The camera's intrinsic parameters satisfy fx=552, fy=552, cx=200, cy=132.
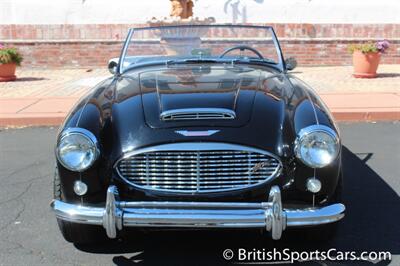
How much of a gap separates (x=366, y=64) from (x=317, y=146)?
8.63 m

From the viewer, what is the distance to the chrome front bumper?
292 cm

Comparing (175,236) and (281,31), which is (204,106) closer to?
(175,236)

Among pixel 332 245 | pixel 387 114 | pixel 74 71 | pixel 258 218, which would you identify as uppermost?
pixel 258 218

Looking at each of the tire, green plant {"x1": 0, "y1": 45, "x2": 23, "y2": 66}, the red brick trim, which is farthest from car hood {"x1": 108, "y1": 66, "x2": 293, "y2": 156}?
the red brick trim

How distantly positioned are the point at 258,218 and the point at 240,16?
610 inches

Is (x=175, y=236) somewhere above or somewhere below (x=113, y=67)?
below

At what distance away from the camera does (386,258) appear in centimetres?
335

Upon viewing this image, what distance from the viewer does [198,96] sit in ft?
11.4

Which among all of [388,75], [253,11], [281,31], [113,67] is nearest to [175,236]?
[113,67]

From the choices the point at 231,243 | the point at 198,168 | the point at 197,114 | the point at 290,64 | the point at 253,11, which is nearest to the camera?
the point at 198,168

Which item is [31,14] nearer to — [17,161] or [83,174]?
[17,161]

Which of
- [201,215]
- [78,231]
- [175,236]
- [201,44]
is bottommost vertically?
[175,236]

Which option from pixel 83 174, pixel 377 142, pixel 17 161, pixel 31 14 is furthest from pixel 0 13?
pixel 83 174

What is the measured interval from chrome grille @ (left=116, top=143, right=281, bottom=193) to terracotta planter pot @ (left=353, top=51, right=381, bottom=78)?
8.75 meters
